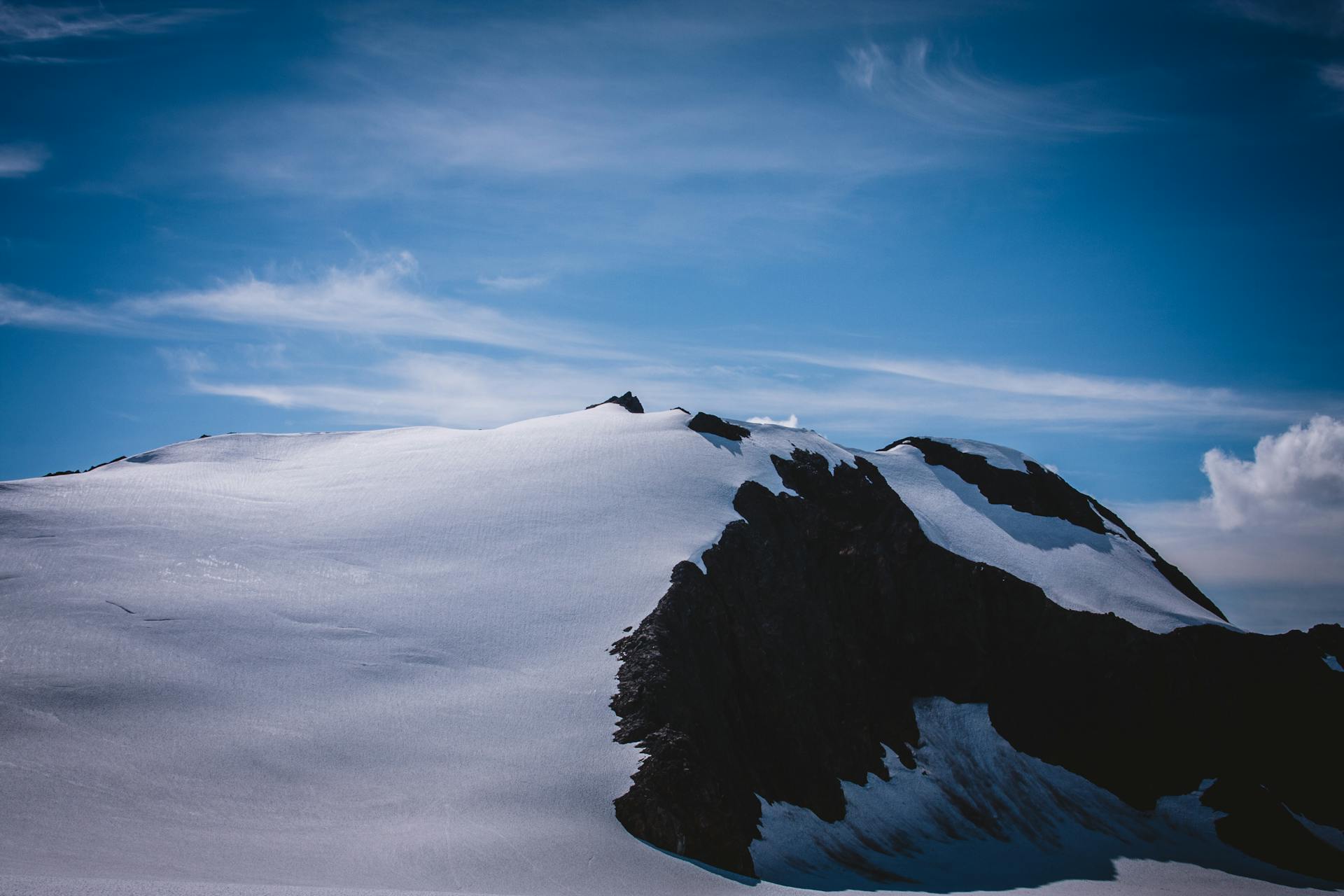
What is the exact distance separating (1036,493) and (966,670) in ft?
67.9

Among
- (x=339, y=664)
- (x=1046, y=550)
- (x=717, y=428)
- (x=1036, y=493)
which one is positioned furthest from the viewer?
(x=1036, y=493)

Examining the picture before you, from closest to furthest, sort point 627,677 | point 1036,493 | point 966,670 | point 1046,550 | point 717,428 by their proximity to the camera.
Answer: point 627,677 < point 966,670 < point 717,428 < point 1046,550 < point 1036,493

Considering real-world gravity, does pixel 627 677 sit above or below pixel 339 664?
below

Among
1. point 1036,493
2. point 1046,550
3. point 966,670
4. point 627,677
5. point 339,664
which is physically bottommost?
point 627,677

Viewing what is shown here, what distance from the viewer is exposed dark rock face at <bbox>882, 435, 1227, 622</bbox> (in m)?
73.8

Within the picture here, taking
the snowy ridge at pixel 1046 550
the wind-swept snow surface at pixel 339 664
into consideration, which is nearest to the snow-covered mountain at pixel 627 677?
the wind-swept snow surface at pixel 339 664

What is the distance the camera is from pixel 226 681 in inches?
1396

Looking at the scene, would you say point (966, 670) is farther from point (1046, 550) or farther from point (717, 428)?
point (717, 428)

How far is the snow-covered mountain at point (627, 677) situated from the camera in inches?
1215

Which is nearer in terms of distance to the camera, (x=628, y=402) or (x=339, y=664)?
(x=339, y=664)

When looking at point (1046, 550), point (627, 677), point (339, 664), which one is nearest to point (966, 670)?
point (1046, 550)

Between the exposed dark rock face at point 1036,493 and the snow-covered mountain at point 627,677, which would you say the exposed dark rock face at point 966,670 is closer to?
the snow-covered mountain at point 627,677

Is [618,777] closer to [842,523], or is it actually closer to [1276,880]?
[842,523]

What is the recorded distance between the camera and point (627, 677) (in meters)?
40.2
